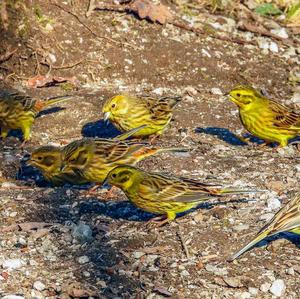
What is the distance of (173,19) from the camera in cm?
1298

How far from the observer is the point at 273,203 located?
8406mm

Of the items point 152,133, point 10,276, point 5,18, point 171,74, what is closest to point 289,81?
point 171,74

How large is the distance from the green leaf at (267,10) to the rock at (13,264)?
771cm

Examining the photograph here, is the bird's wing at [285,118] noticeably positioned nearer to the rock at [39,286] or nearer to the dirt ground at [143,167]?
the dirt ground at [143,167]

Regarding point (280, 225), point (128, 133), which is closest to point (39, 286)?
point (280, 225)

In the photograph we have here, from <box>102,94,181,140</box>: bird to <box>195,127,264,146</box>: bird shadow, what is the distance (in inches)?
19.9

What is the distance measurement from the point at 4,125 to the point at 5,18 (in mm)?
1985

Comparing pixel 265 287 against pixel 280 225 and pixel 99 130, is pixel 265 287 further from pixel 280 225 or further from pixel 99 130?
pixel 99 130

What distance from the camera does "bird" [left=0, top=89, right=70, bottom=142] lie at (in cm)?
1048

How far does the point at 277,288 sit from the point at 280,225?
533mm

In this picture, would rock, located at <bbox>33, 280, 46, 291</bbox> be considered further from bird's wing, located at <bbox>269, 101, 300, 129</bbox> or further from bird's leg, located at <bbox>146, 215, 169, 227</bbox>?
bird's wing, located at <bbox>269, 101, 300, 129</bbox>

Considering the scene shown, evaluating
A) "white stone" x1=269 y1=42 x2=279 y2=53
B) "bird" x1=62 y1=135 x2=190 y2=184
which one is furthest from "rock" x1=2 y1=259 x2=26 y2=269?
"white stone" x1=269 y1=42 x2=279 y2=53

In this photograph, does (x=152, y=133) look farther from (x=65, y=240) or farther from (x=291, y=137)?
(x=65, y=240)

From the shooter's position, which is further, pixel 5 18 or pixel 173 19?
pixel 173 19
